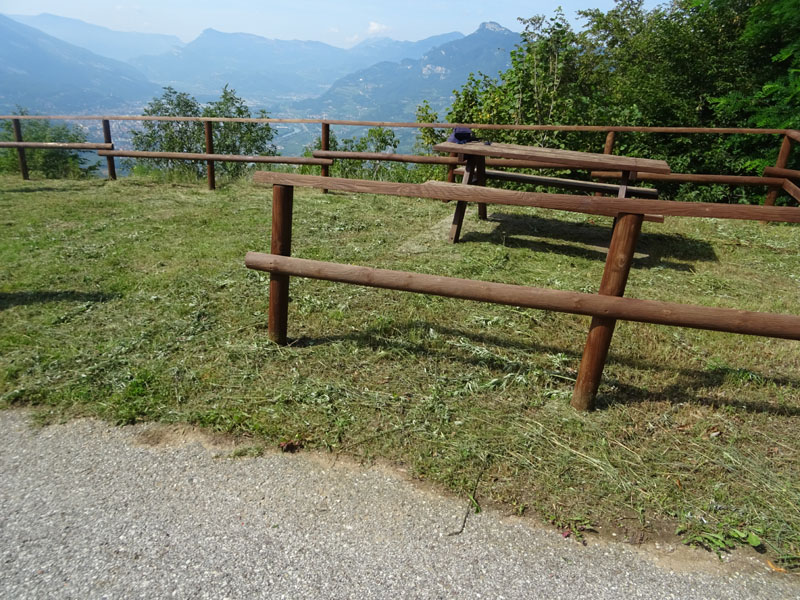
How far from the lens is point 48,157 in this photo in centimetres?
1452

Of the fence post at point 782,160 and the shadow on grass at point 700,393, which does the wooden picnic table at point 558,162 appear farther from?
the fence post at point 782,160

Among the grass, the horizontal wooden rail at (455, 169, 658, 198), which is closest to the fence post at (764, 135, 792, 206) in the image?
the grass

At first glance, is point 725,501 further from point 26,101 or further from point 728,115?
point 26,101

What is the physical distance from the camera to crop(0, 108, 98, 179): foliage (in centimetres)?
1076

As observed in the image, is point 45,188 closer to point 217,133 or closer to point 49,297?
point 49,297

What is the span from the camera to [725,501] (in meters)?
2.33

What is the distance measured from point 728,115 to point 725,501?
29.2ft

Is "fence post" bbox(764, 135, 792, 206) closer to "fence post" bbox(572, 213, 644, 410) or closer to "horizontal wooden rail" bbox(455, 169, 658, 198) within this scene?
"horizontal wooden rail" bbox(455, 169, 658, 198)

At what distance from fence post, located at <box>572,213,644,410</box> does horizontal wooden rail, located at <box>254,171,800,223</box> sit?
95 millimetres

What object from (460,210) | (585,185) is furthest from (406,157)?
(585,185)

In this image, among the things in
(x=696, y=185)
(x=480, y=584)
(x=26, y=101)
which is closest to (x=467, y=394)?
(x=480, y=584)

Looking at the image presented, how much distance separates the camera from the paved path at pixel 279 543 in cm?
188

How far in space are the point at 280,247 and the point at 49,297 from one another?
7.22 feet

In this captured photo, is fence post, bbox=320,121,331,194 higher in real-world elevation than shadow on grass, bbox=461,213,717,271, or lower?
higher
